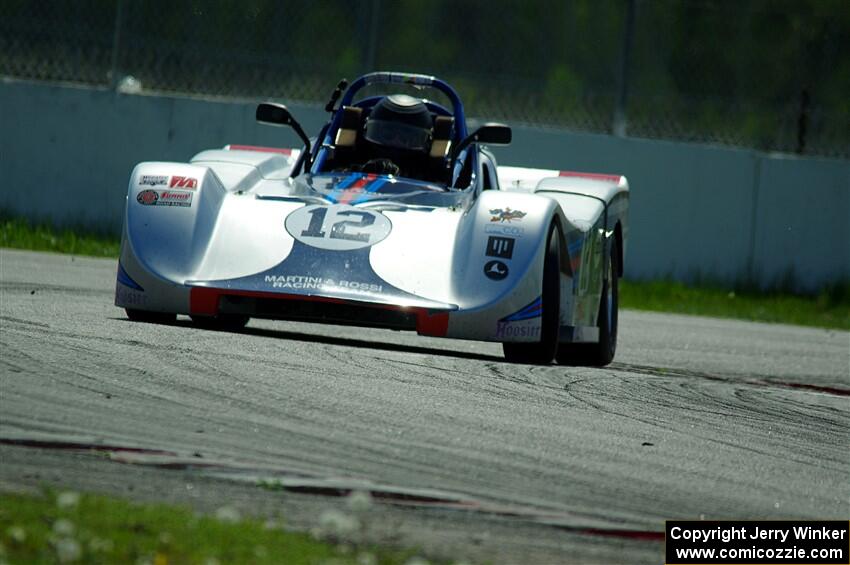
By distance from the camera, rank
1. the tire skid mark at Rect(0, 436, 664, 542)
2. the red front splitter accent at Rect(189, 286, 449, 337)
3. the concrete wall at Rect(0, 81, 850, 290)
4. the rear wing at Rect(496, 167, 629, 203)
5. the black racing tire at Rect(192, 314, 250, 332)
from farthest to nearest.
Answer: the concrete wall at Rect(0, 81, 850, 290) → the rear wing at Rect(496, 167, 629, 203) → the black racing tire at Rect(192, 314, 250, 332) → the red front splitter accent at Rect(189, 286, 449, 337) → the tire skid mark at Rect(0, 436, 664, 542)

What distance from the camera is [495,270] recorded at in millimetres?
7094

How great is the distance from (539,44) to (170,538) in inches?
457

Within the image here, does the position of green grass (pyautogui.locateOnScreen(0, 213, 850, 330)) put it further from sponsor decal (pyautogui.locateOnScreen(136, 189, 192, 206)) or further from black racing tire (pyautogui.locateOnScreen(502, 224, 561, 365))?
black racing tire (pyautogui.locateOnScreen(502, 224, 561, 365))

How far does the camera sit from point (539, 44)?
1447 cm

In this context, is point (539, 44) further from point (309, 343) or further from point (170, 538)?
point (170, 538)

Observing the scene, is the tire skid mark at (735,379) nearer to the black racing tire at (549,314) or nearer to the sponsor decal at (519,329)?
the black racing tire at (549,314)

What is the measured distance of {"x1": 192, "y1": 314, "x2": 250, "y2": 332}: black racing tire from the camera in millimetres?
7642

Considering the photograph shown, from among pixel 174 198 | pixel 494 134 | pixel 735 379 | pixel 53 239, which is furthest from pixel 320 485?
pixel 53 239

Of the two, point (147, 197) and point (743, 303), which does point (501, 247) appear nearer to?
point (147, 197)

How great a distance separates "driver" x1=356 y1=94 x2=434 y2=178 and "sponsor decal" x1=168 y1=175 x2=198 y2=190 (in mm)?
1459

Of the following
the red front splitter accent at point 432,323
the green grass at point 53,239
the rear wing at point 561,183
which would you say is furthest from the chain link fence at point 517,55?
the red front splitter accent at point 432,323

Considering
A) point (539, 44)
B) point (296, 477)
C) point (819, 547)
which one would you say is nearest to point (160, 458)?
point (296, 477)

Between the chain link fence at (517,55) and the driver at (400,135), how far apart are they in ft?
18.0

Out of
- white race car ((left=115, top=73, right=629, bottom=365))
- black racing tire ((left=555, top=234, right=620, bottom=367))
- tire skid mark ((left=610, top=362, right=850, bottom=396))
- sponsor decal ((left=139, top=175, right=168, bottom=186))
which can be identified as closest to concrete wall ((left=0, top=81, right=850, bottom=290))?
black racing tire ((left=555, top=234, right=620, bottom=367))
